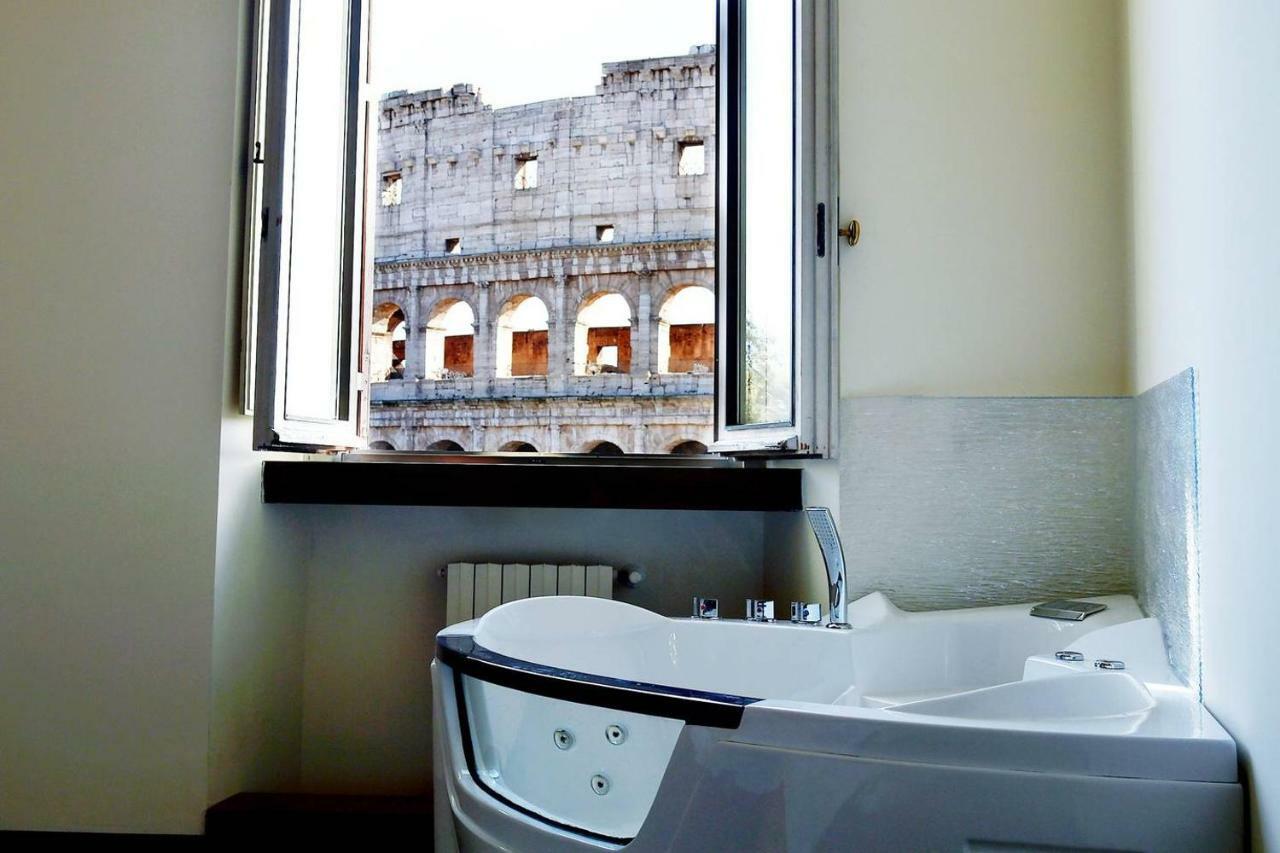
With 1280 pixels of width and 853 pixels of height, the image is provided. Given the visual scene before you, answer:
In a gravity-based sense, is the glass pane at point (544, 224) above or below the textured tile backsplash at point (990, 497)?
above

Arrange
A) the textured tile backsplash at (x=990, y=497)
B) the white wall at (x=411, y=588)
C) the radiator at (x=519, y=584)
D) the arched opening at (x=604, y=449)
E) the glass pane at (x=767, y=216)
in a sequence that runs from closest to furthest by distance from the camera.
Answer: the textured tile backsplash at (x=990, y=497) → the glass pane at (x=767, y=216) → the radiator at (x=519, y=584) → the white wall at (x=411, y=588) → the arched opening at (x=604, y=449)

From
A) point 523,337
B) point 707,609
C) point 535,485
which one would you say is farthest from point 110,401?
point 707,609

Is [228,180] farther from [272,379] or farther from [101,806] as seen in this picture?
[101,806]

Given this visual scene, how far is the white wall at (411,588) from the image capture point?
2.67m

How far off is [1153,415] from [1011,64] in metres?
0.85

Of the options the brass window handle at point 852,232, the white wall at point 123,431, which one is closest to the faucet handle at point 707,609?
the brass window handle at point 852,232

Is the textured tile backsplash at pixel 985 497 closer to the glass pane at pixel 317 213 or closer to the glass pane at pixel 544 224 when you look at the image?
the glass pane at pixel 544 224

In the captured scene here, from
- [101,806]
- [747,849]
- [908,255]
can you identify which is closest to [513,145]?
[908,255]

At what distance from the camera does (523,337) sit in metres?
3.27

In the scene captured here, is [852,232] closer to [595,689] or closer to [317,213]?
[595,689]

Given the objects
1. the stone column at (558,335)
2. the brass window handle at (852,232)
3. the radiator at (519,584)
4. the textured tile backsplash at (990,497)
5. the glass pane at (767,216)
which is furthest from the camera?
the stone column at (558,335)

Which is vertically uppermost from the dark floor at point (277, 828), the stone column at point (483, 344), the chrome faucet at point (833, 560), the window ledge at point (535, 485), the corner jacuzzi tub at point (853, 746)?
the stone column at point (483, 344)

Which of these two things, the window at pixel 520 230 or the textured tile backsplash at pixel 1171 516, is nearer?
the textured tile backsplash at pixel 1171 516

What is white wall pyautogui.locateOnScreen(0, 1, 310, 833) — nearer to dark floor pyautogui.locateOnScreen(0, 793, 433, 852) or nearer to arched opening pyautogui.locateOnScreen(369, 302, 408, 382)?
dark floor pyautogui.locateOnScreen(0, 793, 433, 852)
